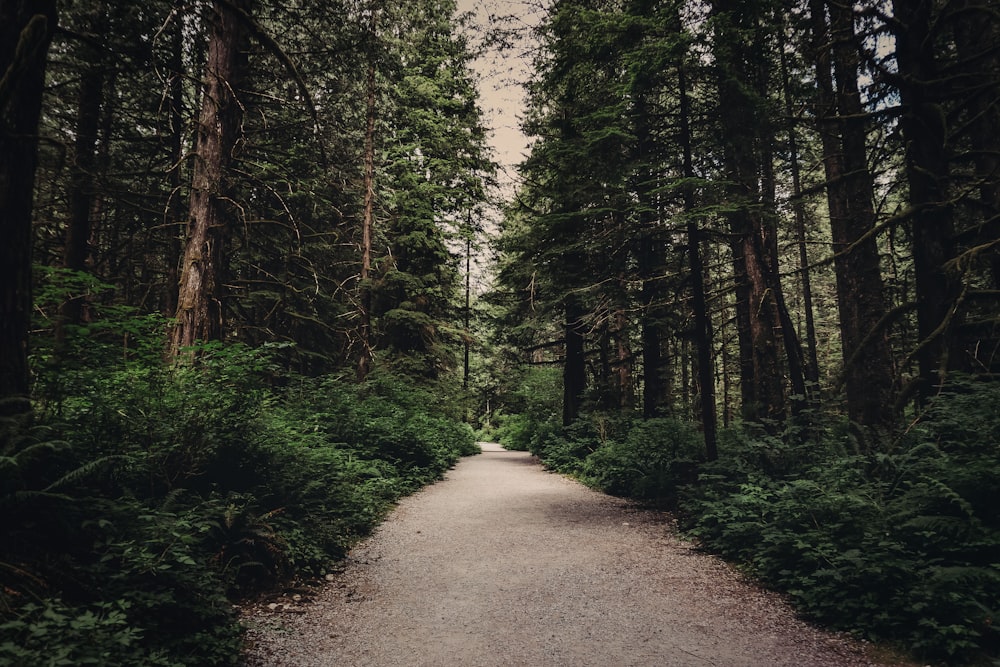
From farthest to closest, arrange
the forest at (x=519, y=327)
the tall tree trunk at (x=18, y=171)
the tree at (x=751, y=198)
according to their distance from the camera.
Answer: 1. the tree at (x=751, y=198)
2. the forest at (x=519, y=327)
3. the tall tree trunk at (x=18, y=171)

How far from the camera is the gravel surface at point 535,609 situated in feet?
12.5

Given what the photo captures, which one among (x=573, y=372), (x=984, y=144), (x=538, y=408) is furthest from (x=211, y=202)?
(x=538, y=408)

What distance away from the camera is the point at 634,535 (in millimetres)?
7473

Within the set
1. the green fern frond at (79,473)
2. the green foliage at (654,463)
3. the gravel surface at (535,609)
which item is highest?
the green fern frond at (79,473)

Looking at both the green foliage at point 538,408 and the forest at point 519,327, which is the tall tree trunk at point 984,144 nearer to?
the forest at point 519,327

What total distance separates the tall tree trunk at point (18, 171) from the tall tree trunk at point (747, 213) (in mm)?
8436

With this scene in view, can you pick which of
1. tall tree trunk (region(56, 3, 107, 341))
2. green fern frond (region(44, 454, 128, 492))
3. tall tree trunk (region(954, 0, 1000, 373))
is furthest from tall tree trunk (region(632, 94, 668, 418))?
tall tree trunk (region(56, 3, 107, 341))

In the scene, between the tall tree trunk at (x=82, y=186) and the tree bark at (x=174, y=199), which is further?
the tall tree trunk at (x=82, y=186)

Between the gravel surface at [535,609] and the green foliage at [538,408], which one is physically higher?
the green foliage at [538,408]

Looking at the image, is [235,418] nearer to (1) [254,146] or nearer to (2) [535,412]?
(1) [254,146]

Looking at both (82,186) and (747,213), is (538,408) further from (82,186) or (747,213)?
(82,186)

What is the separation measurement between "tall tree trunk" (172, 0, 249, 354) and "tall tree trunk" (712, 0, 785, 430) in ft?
26.7

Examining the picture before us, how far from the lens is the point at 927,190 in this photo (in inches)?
243

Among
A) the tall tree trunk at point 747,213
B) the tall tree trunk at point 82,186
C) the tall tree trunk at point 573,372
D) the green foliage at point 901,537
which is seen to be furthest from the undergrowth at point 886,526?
the tall tree trunk at point 82,186
